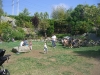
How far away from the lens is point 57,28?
3850cm

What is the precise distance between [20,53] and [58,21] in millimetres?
23311

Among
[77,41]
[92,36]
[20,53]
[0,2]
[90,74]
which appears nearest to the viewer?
[90,74]

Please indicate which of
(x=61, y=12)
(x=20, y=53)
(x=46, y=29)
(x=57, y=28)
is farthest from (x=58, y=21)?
(x=20, y=53)

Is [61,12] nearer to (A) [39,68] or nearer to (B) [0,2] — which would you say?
(B) [0,2]

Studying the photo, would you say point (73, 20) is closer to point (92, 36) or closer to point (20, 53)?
point (92, 36)

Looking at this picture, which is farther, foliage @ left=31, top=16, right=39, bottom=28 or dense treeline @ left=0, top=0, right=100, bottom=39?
foliage @ left=31, top=16, right=39, bottom=28

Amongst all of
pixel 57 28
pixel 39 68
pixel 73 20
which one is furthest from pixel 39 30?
pixel 39 68

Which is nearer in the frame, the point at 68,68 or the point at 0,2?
the point at 68,68

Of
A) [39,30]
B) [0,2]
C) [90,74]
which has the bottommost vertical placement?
[90,74]

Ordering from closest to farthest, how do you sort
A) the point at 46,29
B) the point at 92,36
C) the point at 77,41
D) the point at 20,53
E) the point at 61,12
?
1. the point at 20,53
2. the point at 77,41
3. the point at 92,36
4. the point at 46,29
5. the point at 61,12

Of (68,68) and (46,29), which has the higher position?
(46,29)

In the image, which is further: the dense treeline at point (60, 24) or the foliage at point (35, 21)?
the foliage at point (35, 21)

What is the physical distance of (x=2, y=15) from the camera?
3291 cm

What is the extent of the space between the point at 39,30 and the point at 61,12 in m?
18.8
